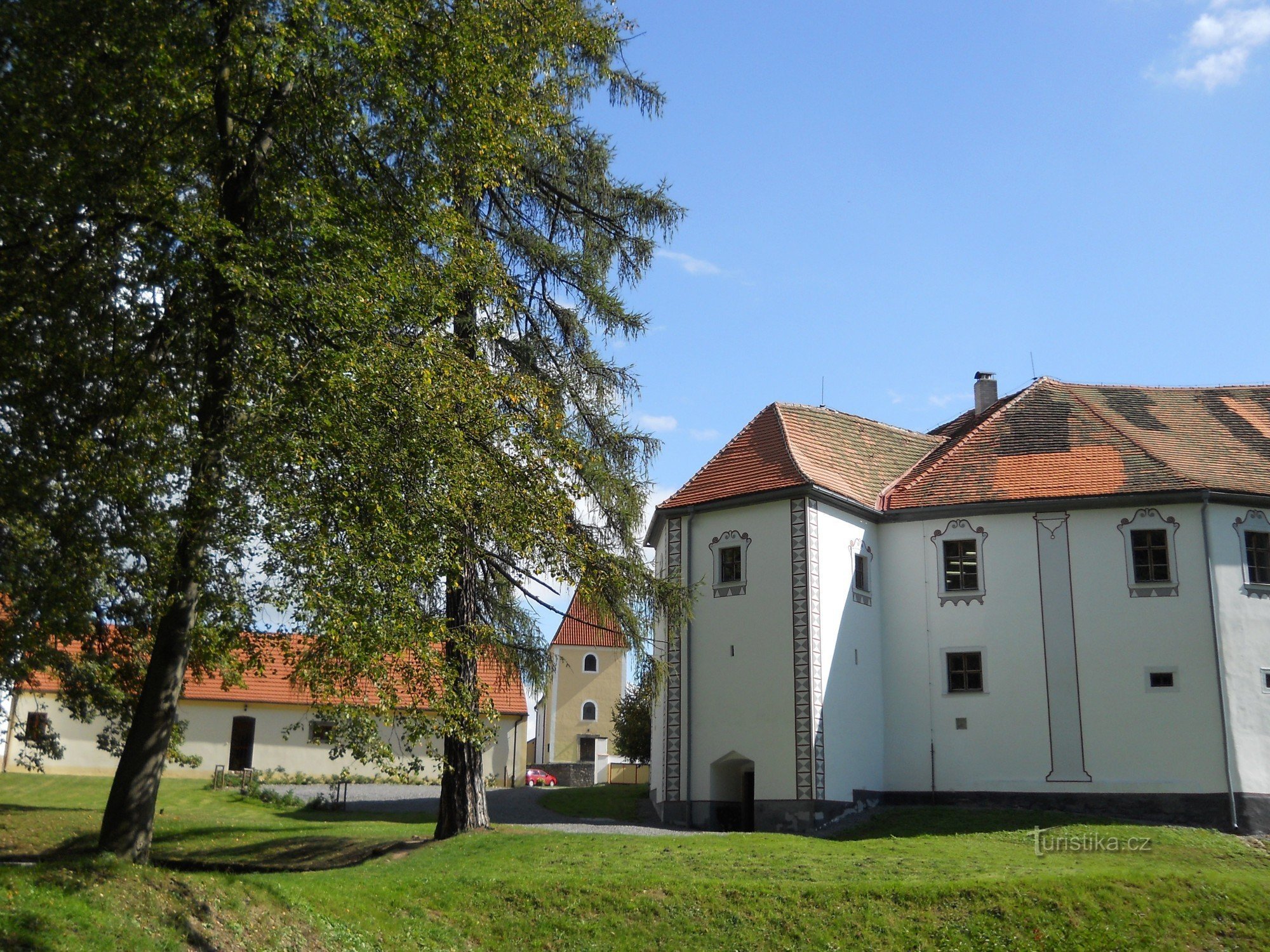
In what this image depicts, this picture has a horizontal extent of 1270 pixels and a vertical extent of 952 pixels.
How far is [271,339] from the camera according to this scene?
11.1m

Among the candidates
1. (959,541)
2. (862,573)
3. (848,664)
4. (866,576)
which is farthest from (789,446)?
(848,664)

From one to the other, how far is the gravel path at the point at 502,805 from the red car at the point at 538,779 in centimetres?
491

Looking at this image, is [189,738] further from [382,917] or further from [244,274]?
[244,274]

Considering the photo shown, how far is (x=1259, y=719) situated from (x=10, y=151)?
24095mm

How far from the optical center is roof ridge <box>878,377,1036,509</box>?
94.3ft


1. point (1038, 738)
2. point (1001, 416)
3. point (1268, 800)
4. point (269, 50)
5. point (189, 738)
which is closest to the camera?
point (269, 50)

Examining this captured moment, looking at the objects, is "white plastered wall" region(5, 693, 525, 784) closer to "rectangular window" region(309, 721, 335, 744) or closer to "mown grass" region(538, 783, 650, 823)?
"mown grass" region(538, 783, 650, 823)

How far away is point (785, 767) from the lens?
2406cm

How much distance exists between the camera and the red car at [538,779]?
A: 42.6 m

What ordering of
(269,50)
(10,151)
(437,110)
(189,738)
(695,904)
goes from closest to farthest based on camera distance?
(10,151) < (269,50) < (437,110) < (695,904) < (189,738)

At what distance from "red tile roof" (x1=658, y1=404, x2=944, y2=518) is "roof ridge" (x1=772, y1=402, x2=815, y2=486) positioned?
0.02 meters

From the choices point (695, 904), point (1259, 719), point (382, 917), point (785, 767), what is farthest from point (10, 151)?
point (1259, 719)

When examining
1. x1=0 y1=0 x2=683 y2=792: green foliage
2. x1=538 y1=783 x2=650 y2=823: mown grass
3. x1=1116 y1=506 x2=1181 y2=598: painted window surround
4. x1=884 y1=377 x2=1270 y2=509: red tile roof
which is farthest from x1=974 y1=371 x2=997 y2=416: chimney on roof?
x1=0 y1=0 x2=683 y2=792: green foliage

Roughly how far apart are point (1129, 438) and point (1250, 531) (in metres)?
3.50
